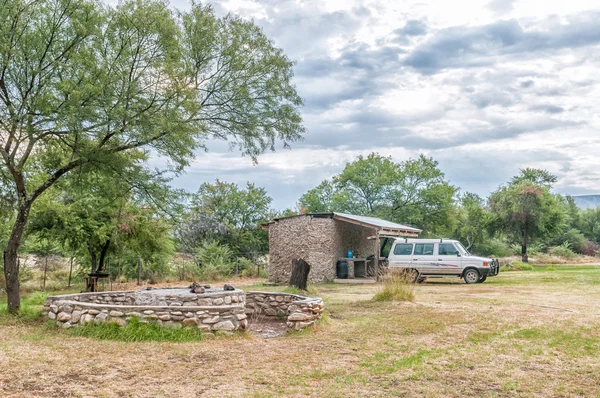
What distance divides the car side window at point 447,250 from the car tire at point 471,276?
801mm

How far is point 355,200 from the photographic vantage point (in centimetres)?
3938

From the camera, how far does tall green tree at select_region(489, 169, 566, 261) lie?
3275cm

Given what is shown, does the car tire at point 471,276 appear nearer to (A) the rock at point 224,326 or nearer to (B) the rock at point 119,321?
(A) the rock at point 224,326

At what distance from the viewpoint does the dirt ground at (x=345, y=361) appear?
5266 mm

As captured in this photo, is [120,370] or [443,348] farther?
[443,348]

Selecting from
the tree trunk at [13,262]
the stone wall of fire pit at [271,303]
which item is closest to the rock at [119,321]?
the stone wall of fire pit at [271,303]

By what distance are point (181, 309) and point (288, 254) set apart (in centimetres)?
1354

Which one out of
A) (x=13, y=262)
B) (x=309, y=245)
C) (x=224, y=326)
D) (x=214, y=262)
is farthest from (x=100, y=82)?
(x=214, y=262)

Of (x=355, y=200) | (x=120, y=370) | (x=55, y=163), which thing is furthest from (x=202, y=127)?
(x=355, y=200)

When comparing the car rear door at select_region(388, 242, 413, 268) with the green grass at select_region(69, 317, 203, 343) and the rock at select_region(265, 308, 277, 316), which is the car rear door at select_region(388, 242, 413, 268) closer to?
the rock at select_region(265, 308, 277, 316)

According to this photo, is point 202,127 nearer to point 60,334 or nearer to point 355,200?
point 60,334

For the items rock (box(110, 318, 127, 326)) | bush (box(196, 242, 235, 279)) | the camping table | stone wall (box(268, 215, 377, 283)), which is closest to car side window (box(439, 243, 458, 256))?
the camping table

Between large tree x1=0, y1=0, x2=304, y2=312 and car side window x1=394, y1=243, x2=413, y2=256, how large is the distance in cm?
1005

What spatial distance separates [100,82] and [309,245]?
12640 millimetres
